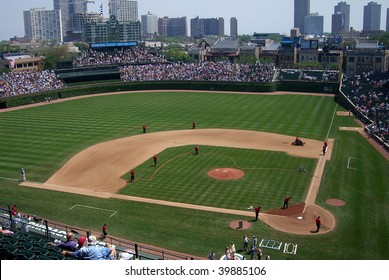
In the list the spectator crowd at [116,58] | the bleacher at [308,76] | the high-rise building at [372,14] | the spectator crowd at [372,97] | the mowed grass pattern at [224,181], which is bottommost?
the mowed grass pattern at [224,181]

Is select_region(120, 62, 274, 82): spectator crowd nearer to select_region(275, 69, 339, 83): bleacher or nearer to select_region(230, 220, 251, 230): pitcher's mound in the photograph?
select_region(275, 69, 339, 83): bleacher

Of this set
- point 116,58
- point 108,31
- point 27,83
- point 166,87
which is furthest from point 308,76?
point 108,31

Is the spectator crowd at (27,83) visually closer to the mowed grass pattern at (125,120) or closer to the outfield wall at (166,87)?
the outfield wall at (166,87)

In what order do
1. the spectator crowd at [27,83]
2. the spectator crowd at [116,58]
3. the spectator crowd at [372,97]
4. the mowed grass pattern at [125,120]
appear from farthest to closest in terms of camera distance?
1. the spectator crowd at [116,58]
2. the spectator crowd at [27,83]
3. the spectator crowd at [372,97]
4. the mowed grass pattern at [125,120]

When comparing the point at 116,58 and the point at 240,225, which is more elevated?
the point at 116,58

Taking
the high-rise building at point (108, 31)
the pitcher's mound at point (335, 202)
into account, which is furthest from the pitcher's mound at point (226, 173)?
the high-rise building at point (108, 31)

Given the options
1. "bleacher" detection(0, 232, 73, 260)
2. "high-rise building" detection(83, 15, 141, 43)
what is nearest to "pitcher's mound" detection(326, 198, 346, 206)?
"bleacher" detection(0, 232, 73, 260)

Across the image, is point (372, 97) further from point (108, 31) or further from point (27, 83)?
point (108, 31)
